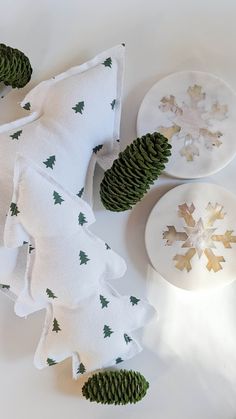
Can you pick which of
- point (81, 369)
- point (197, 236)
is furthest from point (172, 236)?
point (81, 369)

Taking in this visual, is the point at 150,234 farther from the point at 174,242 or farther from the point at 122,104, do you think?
the point at 122,104

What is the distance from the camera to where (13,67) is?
80 centimetres

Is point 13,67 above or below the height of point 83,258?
above

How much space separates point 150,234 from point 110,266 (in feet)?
0.35

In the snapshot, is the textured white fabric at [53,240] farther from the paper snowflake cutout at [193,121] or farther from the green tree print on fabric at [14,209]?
the paper snowflake cutout at [193,121]

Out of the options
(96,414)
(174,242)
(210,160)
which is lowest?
(96,414)

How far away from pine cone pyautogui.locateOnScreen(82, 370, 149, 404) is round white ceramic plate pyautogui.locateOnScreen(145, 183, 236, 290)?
161 mm

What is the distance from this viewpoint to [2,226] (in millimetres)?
753

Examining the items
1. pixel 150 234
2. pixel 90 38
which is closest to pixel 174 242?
pixel 150 234

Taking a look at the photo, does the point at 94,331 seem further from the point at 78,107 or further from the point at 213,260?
the point at 78,107

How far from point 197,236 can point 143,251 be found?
10cm

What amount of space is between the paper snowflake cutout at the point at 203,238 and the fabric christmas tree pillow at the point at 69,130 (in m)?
0.16

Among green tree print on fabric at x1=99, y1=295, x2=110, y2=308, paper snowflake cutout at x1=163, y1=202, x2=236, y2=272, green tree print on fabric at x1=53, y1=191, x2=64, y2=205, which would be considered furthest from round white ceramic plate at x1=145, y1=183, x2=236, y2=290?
green tree print on fabric at x1=53, y1=191, x2=64, y2=205

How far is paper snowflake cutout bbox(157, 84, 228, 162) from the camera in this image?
838mm
